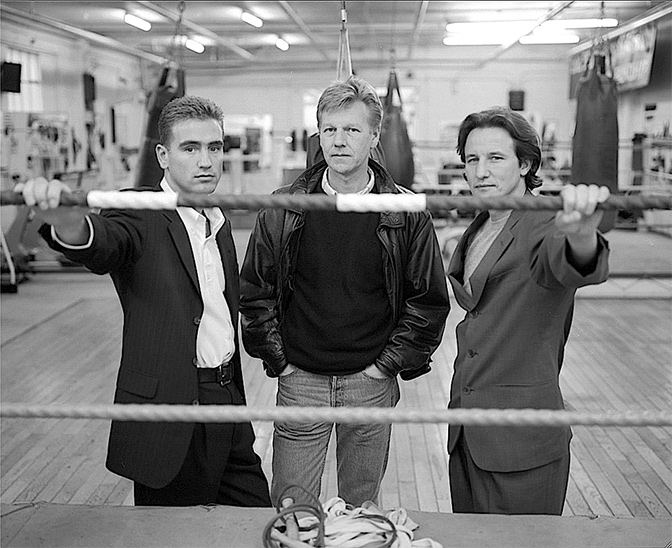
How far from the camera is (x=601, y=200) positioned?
127 centimetres

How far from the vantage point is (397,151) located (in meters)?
4.96

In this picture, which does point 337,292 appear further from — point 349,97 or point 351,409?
point 351,409

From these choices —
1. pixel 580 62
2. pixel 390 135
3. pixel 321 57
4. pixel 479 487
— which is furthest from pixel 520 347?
Answer: pixel 321 57

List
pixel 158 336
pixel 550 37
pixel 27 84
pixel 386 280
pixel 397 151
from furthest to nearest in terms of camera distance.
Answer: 1. pixel 550 37
2. pixel 27 84
3. pixel 397 151
4. pixel 386 280
5. pixel 158 336

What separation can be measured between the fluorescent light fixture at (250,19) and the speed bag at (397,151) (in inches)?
208

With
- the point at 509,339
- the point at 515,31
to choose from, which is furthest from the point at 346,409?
the point at 515,31

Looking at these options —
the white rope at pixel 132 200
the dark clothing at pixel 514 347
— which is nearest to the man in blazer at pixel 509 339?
the dark clothing at pixel 514 347

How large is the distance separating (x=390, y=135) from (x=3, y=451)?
9.56 feet

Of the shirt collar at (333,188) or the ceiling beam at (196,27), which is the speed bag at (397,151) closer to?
the shirt collar at (333,188)

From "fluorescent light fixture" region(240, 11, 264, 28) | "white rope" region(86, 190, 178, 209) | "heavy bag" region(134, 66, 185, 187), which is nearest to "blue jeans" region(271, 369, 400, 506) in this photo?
"white rope" region(86, 190, 178, 209)

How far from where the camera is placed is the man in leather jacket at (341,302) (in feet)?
6.69

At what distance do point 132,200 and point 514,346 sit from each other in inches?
37.2

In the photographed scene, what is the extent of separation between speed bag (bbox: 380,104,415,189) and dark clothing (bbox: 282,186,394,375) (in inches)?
113

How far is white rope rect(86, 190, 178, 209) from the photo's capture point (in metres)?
1.30
